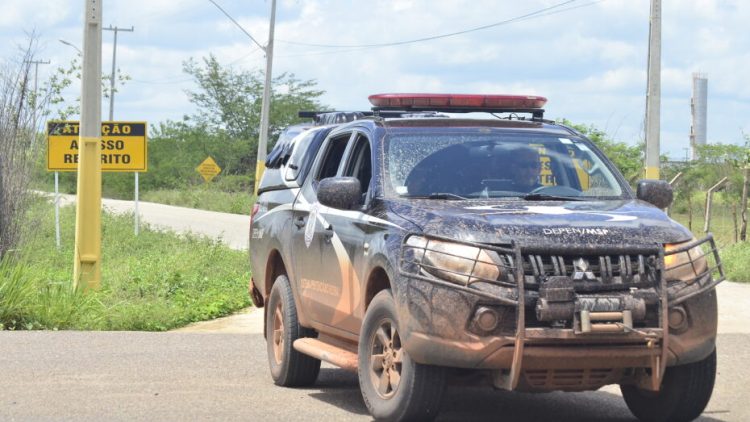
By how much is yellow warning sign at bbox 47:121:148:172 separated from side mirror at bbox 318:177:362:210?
1827 cm

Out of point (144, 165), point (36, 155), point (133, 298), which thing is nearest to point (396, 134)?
point (133, 298)

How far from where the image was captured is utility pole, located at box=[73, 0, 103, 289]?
53.8ft

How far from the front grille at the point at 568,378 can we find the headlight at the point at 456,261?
1.88 ft

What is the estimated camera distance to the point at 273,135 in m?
73.5

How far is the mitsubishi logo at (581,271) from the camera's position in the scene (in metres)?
7.18

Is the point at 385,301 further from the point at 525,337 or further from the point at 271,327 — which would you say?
the point at 271,327

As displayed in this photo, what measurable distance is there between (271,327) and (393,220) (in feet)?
9.21

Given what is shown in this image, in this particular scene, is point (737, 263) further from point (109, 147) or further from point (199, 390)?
point (199, 390)

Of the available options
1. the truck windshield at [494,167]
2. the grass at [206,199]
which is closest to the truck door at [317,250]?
the truck windshield at [494,167]

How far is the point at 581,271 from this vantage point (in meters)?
7.20

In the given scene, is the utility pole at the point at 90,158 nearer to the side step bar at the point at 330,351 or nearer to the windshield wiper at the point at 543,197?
the side step bar at the point at 330,351

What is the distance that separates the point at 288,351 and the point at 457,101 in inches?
85.7

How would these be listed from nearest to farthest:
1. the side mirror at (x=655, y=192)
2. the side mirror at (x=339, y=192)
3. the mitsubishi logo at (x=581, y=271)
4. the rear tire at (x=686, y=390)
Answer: the mitsubishi logo at (x=581, y=271) → the rear tire at (x=686, y=390) → the side mirror at (x=339, y=192) → the side mirror at (x=655, y=192)

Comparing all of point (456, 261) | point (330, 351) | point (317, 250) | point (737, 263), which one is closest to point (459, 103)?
point (317, 250)
